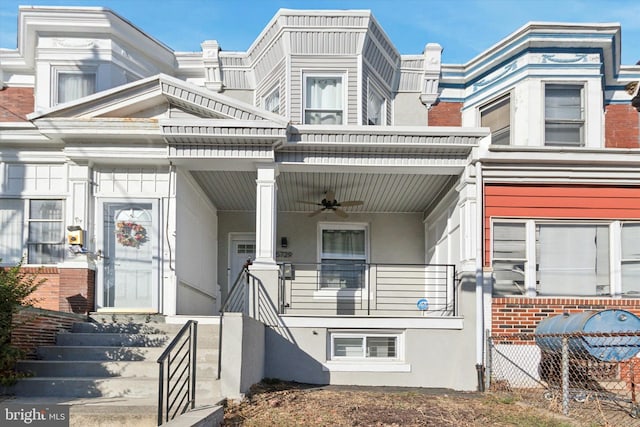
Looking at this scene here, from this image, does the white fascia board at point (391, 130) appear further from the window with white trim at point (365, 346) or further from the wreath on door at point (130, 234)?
the window with white trim at point (365, 346)

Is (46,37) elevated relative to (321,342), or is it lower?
elevated

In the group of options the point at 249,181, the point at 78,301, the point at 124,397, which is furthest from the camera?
the point at 249,181

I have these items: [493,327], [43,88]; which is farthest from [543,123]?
[43,88]

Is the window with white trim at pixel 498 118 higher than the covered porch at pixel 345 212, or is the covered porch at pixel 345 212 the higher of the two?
the window with white trim at pixel 498 118

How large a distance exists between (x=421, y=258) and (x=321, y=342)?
509 cm

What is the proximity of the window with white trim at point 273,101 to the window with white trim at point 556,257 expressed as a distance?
5.28 meters

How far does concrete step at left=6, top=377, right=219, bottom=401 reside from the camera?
24.3 feet

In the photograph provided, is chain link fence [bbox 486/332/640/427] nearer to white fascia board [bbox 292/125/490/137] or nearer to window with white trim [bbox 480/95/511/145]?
white fascia board [bbox 292/125/490/137]

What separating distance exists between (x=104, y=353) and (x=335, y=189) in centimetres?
644

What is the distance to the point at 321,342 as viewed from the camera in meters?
10.7

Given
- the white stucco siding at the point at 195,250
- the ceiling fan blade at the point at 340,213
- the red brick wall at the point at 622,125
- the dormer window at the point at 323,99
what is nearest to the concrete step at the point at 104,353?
the white stucco siding at the point at 195,250

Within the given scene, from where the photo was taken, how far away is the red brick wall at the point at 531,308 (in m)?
10.9

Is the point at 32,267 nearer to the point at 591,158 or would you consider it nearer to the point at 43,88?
the point at 43,88

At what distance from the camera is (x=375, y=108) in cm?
1430
